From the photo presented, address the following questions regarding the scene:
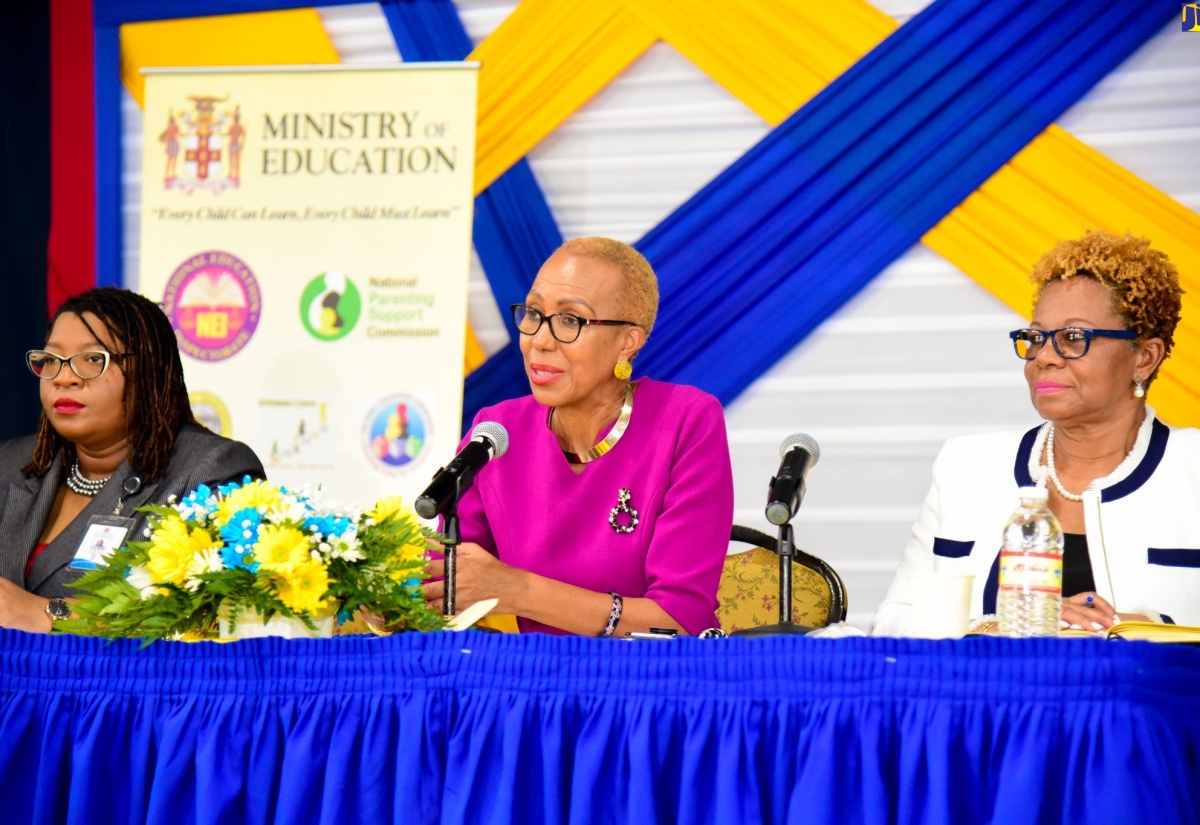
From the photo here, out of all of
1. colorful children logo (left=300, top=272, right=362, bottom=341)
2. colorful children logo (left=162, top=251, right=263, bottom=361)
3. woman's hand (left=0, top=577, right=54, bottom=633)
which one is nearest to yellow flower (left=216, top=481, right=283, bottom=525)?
woman's hand (left=0, top=577, right=54, bottom=633)

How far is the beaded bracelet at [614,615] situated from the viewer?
253cm

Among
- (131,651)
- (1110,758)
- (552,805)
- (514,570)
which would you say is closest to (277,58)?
(514,570)

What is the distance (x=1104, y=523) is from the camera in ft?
8.46

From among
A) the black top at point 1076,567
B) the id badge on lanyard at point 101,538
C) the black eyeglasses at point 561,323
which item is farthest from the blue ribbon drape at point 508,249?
the black top at point 1076,567

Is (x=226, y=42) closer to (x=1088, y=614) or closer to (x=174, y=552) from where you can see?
(x=174, y=552)

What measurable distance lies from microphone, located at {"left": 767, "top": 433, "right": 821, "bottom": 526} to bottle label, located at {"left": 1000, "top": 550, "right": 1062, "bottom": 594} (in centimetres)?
33

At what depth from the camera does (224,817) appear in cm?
181

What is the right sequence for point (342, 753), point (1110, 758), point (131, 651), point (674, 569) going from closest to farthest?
point (1110, 758) < point (342, 753) < point (131, 651) < point (674, 569)

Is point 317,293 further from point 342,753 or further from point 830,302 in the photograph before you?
point 342,753

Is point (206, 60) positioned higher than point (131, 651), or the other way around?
point (206, 60)

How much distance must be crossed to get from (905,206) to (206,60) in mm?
2529

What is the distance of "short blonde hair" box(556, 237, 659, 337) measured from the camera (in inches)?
112

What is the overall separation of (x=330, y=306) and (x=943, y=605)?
2.85 metres

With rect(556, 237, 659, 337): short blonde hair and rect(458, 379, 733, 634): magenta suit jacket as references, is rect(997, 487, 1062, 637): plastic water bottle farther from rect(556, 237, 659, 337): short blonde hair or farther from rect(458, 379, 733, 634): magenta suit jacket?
rect(556, 237, 659, 337): short blonde hair
